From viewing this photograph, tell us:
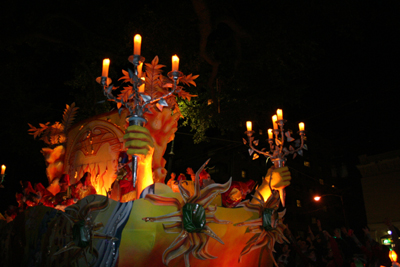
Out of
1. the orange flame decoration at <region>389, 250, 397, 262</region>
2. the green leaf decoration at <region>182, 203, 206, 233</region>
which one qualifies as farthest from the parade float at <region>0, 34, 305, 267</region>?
the orange flame decoration at <region>389, 250, 397, 262</region>

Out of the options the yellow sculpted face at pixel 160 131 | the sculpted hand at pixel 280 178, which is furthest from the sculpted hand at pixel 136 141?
the sculpted hand at pixel 280 178

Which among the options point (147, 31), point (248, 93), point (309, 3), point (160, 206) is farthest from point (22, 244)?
point (309, 3)

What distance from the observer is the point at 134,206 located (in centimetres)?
520

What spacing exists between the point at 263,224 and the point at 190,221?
1743 mm

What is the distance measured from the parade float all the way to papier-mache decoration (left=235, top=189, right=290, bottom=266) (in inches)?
0.7

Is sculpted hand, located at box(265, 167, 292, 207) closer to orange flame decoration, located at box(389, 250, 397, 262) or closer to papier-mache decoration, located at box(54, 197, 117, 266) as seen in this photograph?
papier-mache decoration, located at box(54, 197, 117, 266)

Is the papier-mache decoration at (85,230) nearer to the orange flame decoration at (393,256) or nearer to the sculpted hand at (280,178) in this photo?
the sculpted hand at (280,178)

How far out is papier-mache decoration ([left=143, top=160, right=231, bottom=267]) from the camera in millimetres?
5051

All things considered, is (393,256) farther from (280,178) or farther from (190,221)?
(190,221)

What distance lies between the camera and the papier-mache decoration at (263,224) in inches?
242

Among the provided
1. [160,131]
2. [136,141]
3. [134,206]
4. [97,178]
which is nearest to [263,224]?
[134,206]

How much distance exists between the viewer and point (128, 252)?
17.0 feet

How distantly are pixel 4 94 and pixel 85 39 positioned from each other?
3448 mm

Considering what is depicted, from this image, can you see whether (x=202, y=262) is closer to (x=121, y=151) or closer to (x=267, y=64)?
(x=121, y=151)
